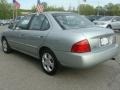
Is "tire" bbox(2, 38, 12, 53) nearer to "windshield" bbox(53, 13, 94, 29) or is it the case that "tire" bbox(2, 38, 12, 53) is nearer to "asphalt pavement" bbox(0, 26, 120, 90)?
"asphalt pavement" bbox(0, 26, 120, 90)

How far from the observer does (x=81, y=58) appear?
4.29m

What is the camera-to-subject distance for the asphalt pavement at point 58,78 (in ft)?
14.5

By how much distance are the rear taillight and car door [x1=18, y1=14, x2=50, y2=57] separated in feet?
3.40

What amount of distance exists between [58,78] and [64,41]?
1.03 metres

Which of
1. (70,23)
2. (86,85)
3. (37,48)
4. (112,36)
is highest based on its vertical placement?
(70,23)

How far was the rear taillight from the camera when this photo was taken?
4.32m

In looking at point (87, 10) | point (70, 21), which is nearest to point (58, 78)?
point (70, 21)

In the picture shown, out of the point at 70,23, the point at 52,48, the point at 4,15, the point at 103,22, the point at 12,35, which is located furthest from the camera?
the point at 4,15

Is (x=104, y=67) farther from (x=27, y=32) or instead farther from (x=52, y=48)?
(x=27, y=32)

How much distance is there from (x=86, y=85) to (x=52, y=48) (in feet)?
3.88

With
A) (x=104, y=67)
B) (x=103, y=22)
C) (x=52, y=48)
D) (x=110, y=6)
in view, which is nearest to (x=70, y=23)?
(x=52, y=48)

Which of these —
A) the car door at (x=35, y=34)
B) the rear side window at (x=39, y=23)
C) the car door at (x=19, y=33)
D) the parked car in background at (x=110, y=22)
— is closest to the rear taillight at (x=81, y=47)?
the car door at (x=35, y=34)

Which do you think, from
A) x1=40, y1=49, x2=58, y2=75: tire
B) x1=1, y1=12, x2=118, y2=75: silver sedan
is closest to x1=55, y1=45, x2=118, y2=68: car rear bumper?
x1=1, y1=12, x2=118, y2=75: silver sedan

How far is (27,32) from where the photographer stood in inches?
232
